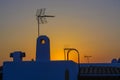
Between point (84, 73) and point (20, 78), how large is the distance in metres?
6.27

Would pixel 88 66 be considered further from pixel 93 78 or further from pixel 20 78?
pixel 20 78

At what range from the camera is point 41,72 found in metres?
18.9

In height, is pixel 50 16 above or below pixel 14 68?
above

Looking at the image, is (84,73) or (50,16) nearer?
(84,73)

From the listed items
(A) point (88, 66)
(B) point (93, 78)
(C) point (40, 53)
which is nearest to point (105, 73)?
(B) point (93, 78)

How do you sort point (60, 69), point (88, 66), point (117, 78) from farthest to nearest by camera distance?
point (88, 66)
point (117, 78)
point (60, 69)

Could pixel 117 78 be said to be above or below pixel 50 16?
below

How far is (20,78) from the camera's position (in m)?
19.0

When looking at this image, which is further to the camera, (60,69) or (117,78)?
(117,78)

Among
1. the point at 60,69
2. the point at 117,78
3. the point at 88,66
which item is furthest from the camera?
the point at 88,66

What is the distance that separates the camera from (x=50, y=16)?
96.3ft

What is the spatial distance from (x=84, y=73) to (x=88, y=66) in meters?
4.00

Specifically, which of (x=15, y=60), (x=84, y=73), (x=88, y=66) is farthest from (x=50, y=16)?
(x=15, y=60)

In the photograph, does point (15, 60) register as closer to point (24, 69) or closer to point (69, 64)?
point (24, 69)
